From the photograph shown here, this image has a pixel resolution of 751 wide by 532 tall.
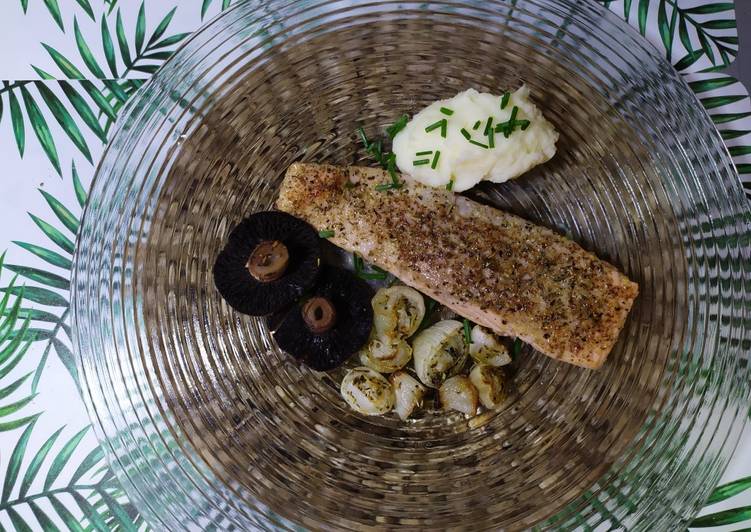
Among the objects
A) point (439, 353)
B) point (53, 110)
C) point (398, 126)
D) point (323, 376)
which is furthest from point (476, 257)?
point (53, 110)

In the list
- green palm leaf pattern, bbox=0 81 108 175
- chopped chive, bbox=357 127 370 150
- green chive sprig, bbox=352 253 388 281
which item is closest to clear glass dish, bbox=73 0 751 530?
chopped chive, bbox=357 127 370 150

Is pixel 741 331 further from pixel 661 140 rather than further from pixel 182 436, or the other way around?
pixel 182 436

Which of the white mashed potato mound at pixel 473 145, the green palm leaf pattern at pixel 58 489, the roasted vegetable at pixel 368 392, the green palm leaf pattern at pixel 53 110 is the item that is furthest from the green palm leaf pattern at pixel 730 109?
the green palm leaf pattern at pixel 58 489

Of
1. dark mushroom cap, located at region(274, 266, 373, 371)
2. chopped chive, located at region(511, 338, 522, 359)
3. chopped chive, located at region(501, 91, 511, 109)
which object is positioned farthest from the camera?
chopped chive, located at region(511, 338, 522, 359)

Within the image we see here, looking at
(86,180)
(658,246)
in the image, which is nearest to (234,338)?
(86,180)

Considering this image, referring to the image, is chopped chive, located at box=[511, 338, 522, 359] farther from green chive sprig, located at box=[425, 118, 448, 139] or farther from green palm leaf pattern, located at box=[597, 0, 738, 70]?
green palm leaf pattern, located at box=[597, 0, 738, 70]

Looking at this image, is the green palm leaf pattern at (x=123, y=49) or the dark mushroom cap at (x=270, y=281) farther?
the green palm leaf pattern at (x=123, y=49)

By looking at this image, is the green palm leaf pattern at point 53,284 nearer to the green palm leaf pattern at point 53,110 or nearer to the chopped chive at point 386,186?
the green palm leaf pattern at point 53,110
